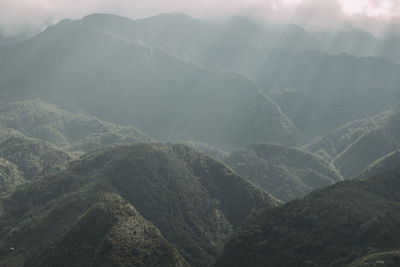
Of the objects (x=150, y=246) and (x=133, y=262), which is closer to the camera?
(x=133, y=262)

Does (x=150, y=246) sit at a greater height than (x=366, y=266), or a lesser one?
lesser

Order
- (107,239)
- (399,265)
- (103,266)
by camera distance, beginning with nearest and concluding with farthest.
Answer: (399,265) → (103,266) → (107,239)

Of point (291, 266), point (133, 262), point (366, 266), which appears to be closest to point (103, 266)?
point (133, 262)

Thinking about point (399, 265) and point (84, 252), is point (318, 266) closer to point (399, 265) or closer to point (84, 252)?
point (399, 265)

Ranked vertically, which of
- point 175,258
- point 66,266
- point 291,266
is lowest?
point 66,266

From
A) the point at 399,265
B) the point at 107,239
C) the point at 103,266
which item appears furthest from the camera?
the point at 107,239

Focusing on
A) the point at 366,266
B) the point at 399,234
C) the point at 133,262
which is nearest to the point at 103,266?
the point at 133,262

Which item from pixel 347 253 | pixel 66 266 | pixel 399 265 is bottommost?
pixel 66 266

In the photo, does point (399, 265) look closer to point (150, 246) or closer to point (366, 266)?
point (366, 266)

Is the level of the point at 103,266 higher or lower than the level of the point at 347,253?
lower
